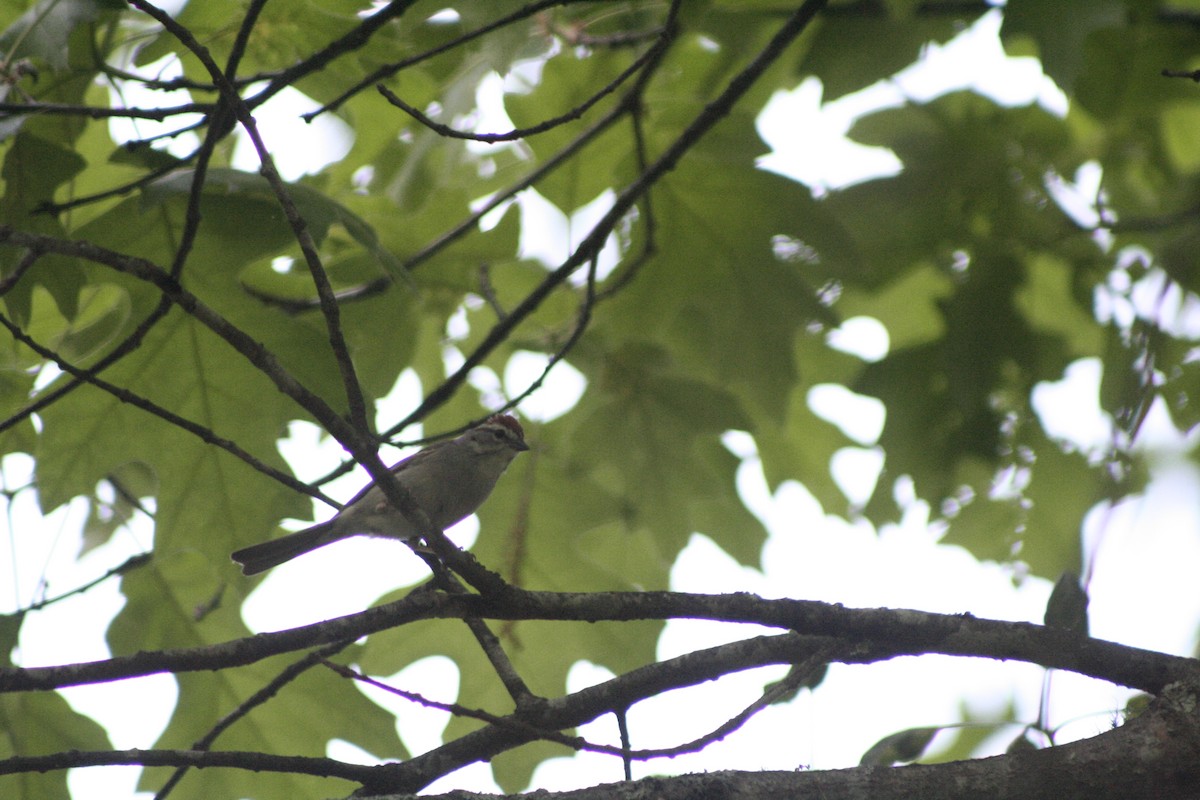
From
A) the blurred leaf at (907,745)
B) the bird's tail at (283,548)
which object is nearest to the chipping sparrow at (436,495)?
the bird's tail at (283,548)

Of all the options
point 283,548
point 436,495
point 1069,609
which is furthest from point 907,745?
point 283,548

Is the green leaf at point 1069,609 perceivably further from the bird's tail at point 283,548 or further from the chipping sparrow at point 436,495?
the bird's tail at point 283,548

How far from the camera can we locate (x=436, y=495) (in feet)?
18.4

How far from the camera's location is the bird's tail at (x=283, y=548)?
5516mm

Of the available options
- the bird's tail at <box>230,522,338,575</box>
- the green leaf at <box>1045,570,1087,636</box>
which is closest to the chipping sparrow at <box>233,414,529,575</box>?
the bird's tail at <box>230,522,338,575</box>

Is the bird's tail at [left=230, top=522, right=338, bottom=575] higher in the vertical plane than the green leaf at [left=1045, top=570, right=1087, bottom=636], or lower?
higher

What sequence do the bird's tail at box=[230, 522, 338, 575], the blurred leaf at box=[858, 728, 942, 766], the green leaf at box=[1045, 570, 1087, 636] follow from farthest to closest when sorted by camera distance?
the bird's tail at box=[230, 522, 338, 575]
the blurred leaf at box=[858, 728, 942, 766]
the green leaf at box=[1045, 570, 1087, 636]

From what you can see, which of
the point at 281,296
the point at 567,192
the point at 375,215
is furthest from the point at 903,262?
the point at 281,296

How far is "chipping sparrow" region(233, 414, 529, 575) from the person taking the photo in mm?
5590

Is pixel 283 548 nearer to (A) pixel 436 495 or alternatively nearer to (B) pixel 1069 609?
(A) pixel 436 495

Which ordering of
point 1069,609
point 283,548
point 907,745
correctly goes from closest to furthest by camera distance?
point 1069,609 → point 907,745 → point 283,548

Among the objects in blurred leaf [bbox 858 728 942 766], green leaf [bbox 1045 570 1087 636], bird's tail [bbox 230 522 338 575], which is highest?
bird's tail [bbox 230 522 338 575]

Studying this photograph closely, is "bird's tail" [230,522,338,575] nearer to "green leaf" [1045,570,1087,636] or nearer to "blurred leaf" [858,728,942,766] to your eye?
"blurred leaf" [858,728,942,766]

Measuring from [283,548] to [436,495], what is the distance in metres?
0.89
